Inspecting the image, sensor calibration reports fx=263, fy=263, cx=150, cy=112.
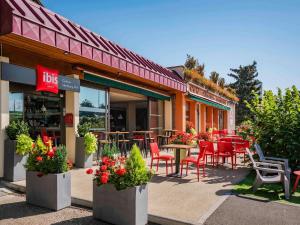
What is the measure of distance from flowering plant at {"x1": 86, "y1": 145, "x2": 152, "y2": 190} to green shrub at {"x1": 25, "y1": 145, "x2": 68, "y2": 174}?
2.75 ft

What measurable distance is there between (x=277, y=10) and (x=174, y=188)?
17.2 ft

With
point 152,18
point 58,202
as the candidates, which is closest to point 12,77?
point 58,202

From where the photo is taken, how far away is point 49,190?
449 centimetres

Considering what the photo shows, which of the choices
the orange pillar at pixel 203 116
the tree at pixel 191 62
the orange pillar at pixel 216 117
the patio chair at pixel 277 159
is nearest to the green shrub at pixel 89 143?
the patio chair at pixel 277 159

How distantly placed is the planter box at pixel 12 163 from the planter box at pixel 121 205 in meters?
2.78

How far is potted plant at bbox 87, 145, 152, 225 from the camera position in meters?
3.74

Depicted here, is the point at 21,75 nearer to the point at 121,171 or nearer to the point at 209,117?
the point at 121,171

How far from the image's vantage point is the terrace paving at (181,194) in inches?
160

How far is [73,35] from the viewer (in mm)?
6934

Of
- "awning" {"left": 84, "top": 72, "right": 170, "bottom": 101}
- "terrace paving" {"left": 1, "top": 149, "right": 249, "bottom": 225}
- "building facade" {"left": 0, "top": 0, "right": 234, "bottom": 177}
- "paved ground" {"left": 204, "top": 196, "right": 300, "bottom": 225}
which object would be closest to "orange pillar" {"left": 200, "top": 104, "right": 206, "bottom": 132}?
"awning" {"left": 84, "top": 72, "right": 170, "bottom": 101}

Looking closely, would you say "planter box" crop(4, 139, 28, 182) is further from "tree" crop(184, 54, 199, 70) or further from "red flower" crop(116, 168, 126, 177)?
"tree" crop(184, 54, 199, 70)

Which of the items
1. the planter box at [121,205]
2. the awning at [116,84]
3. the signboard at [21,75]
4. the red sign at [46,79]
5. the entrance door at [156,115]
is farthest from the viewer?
the entrance door at [156,115]

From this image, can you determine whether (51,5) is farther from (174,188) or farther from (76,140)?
(174,188)

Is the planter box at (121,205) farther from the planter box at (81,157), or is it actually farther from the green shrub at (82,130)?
the green shrub at (82,130)
